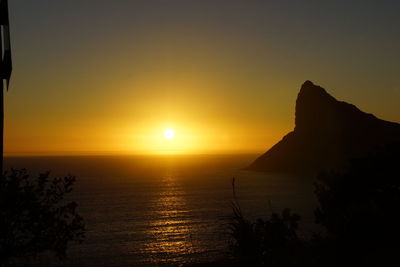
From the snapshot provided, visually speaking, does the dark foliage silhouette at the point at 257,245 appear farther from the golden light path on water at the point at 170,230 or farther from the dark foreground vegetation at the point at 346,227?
the golden light path on water at the point at 170,230

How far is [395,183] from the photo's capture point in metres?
26.1

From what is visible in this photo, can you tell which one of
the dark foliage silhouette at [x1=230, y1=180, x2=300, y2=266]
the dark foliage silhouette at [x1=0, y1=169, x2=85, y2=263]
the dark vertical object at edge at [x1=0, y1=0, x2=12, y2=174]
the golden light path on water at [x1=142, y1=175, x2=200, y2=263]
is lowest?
the golden light path on water at [x1=142, y1=175, x2=200, y2=263]

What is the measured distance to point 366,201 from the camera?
25.0 m

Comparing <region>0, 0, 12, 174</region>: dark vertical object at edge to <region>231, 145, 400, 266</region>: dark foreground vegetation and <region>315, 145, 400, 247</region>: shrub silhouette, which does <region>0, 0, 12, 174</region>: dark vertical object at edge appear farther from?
<region>315, 145, 400, 247</region>: shrub silhouette

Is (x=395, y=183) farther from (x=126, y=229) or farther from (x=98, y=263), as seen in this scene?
(x=126, y=229)

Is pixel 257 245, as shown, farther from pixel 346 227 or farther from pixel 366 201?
pixel 366 201

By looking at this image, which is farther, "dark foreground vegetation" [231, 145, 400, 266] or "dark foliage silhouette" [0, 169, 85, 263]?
"dark foreground vegetation" [231, 145, 400, 266]

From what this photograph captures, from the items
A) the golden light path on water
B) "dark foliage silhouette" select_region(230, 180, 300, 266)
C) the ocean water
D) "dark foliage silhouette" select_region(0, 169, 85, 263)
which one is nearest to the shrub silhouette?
"dark foliage silhouette" select_region(230, 180, 300, 266)

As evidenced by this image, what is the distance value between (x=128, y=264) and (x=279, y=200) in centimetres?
7167

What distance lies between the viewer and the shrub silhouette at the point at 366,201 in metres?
22.7

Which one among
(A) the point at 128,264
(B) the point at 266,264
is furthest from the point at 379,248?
(A) the point at 128,264

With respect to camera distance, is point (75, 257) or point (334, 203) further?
point (75, 257)

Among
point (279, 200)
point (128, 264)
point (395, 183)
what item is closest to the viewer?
point (395, 183)

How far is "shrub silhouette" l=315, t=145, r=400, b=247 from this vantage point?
74.5 ft
